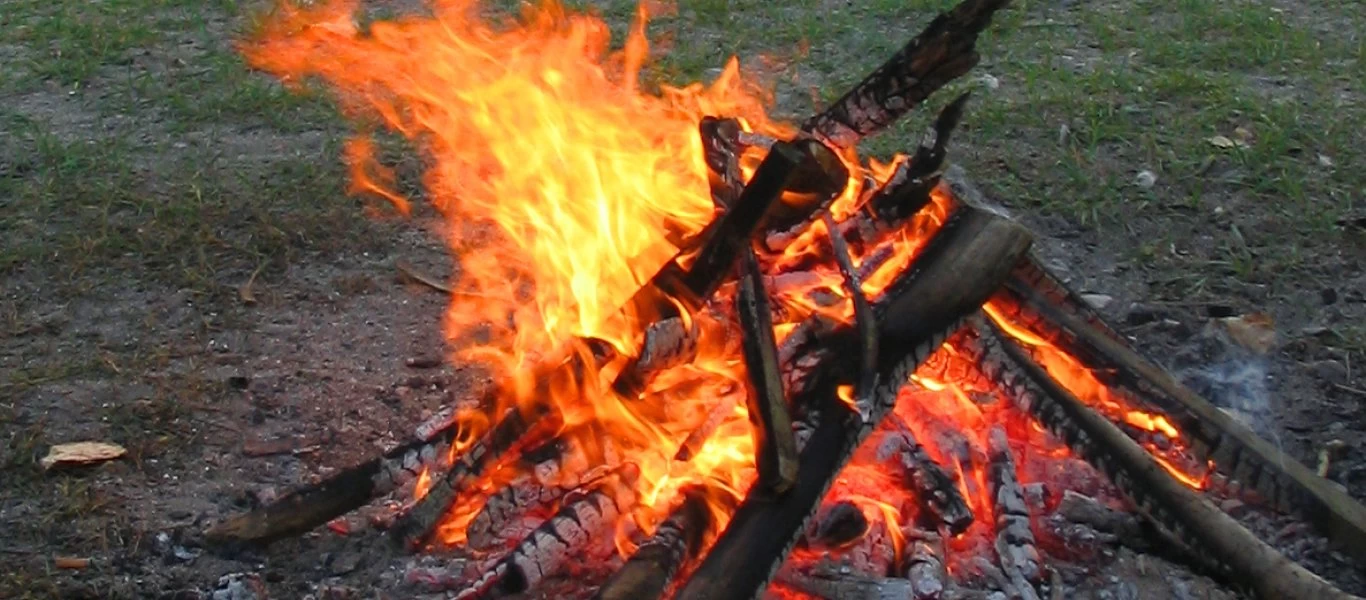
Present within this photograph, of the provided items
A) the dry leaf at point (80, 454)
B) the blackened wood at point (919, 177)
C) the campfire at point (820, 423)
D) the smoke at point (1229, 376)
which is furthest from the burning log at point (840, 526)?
the dry leaf at point (80, 454)

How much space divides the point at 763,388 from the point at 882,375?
24cm

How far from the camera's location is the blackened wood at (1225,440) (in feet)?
8.34

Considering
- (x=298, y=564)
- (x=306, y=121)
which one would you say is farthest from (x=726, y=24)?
(x=298, y=564)

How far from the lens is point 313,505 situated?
265cm

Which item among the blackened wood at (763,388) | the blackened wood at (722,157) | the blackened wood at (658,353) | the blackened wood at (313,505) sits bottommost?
the blackened wood at (313,505)

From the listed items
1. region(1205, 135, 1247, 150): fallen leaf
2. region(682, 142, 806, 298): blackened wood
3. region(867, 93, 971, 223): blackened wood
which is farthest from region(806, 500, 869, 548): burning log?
region(1205, 135, 1247, 150): fallen leaf

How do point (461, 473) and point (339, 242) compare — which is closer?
point (461, 473)

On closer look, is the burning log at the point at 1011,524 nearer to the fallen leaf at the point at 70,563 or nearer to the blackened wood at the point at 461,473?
the blackened wood at the point at 461,473

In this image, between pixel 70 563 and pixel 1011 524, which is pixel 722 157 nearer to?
pixel 1011 524

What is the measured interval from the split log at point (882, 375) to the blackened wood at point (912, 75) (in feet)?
0.88

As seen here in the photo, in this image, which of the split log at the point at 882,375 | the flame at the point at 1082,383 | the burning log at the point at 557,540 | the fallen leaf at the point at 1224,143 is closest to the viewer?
the split log at the point at 882,375

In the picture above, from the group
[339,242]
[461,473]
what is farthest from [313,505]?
[339,242]

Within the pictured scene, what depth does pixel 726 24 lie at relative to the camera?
5.77 m

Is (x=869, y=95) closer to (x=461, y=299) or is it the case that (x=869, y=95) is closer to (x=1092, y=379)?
(x=1092, y=379)
